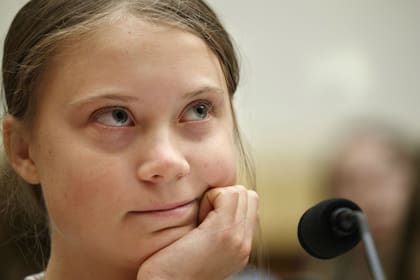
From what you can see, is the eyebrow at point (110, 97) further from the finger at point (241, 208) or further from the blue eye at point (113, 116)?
the finger at point (241, 208)

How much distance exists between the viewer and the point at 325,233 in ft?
3.26

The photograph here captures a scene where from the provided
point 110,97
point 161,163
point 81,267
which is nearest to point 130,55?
point 110,97

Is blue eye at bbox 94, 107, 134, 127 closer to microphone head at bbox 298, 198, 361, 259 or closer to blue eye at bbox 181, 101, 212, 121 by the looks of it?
blue eye at bbox 181, 101, 212, 121

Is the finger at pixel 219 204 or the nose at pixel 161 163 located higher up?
the nose at pixel 161 163

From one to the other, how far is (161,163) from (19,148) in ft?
1.11

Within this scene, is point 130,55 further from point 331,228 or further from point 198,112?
point 331,228

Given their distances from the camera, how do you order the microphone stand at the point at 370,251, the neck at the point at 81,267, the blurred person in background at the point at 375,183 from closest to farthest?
the microphone stand at the point at 370,251 < the neck at the point at 81,267 < the blurred person in background at the point at 375,183

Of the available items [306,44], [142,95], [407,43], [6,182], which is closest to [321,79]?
[306,44]

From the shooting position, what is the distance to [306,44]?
171 inches

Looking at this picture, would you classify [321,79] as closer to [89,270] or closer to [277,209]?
[277,209]

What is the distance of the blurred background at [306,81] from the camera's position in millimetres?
4188

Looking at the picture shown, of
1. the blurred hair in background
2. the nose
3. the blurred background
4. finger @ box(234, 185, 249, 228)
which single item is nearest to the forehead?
the nose

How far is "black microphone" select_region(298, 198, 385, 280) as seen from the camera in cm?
97

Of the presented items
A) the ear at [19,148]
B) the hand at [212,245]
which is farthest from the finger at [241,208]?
the ear at [19,148]
